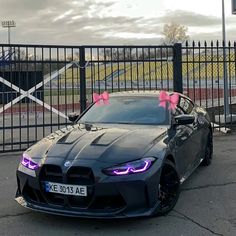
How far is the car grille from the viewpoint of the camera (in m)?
5.04

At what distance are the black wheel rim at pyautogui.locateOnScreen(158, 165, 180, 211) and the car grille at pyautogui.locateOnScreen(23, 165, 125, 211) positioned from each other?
64cm

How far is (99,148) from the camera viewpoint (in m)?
5.39

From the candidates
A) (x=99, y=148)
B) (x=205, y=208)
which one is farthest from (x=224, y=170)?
(x=99, y=148)

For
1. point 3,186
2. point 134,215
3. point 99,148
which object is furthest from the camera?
point 3,186

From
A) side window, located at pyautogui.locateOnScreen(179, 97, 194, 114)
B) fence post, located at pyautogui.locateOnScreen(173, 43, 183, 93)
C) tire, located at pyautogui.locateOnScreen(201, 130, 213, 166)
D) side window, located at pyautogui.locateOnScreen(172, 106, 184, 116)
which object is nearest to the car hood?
side window, located at pyautogui.locateOnScreen(172, 106, 184, 116)

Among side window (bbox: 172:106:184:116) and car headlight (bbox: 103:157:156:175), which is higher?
side window (bbox: 172:106:184:116)

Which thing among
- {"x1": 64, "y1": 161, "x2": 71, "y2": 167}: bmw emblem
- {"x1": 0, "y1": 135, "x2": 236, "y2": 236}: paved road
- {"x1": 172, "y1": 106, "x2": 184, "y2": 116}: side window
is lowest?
{"x1": 0, "y1": 135, "x2": 236, "y2": 236}: paved road

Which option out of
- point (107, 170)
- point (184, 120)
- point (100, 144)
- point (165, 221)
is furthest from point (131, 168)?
point (184, 120)

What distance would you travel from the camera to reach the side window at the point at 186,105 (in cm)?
751

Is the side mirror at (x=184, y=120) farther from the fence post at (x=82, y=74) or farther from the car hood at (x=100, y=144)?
the fence post at (x=82, y=74)

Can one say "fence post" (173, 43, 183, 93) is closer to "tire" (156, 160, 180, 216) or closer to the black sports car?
the black sports car

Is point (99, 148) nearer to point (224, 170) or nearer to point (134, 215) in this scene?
point (134, 215)

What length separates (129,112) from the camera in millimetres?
6805

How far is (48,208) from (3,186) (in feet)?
7.78
